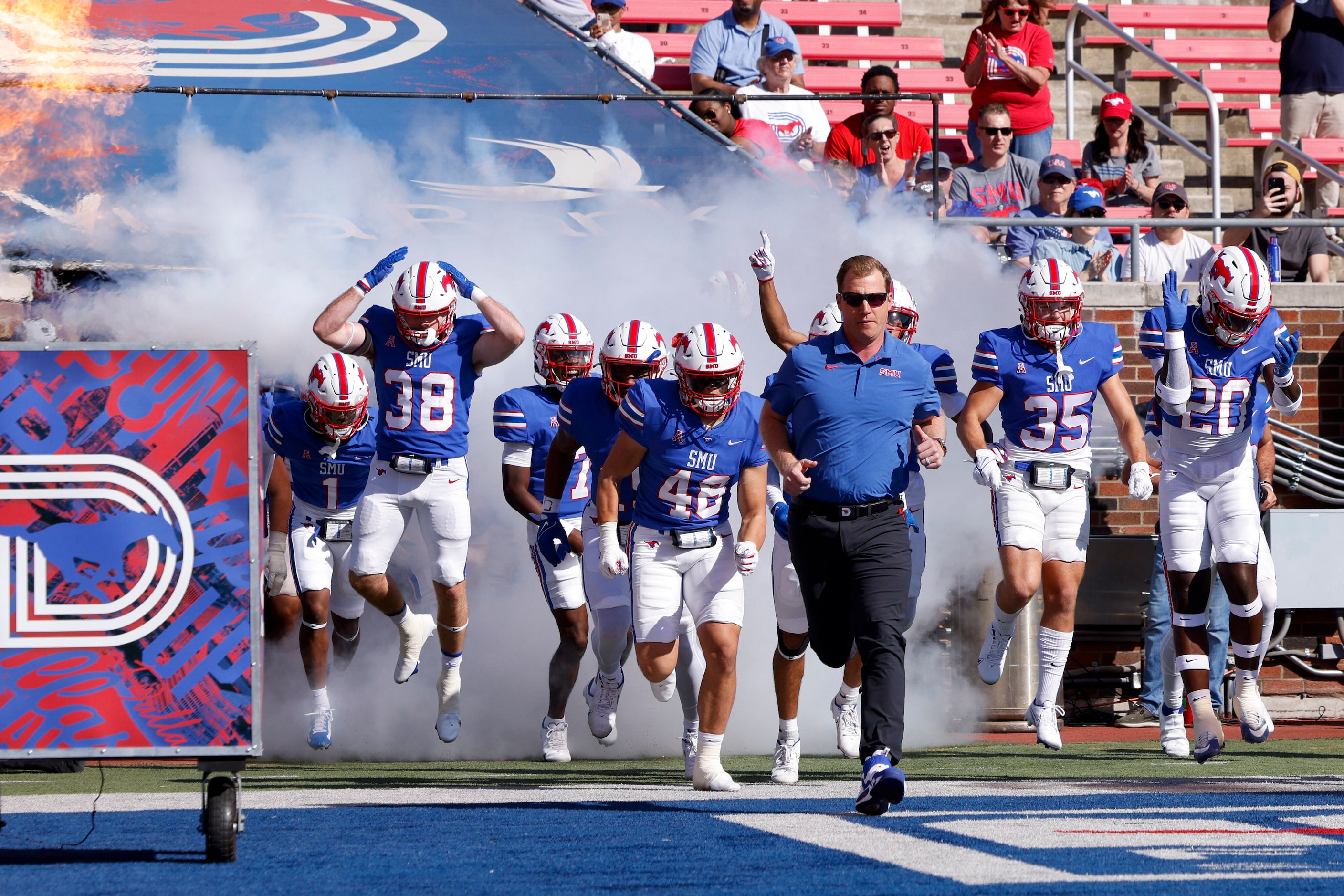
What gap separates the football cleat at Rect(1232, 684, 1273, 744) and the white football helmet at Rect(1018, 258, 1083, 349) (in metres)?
1.78

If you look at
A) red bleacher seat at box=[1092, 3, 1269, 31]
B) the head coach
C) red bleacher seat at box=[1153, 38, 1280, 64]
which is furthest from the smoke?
red bleacher seat at box=[1153, 38, 1280, 64]

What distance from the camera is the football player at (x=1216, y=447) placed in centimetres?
753

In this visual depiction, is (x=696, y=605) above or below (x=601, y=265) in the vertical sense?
below

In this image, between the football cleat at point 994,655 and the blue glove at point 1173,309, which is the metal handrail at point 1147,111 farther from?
the football cleat at point 994,655

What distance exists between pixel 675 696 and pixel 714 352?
3.03 meters

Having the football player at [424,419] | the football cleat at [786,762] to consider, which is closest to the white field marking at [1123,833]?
the football cleat at [786,762]

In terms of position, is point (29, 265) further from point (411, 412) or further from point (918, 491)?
point (918, 491)

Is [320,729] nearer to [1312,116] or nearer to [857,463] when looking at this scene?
[857,463]

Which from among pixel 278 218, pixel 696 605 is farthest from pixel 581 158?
pixel 696 605

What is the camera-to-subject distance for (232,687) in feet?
16.2

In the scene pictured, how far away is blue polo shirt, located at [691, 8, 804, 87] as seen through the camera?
12164 millimetres

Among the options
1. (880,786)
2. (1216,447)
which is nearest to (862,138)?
(1216,447)

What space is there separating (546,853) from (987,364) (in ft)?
12.3

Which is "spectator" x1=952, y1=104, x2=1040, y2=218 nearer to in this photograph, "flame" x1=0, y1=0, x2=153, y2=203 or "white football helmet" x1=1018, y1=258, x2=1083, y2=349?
"white football helmet" x1=1018, y1=258, x2=1083, y2=349
